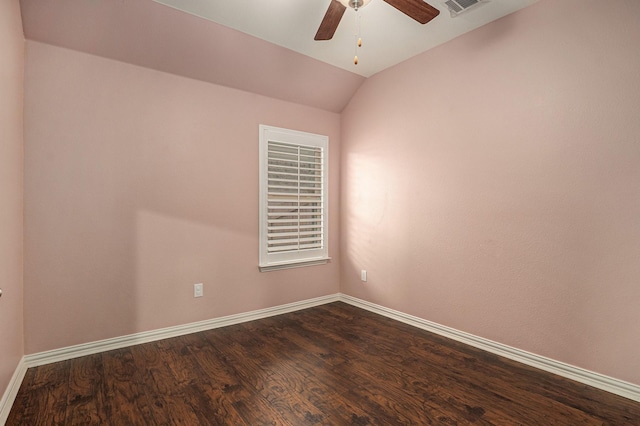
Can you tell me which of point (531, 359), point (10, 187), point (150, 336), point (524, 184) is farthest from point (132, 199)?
point (531, 359)

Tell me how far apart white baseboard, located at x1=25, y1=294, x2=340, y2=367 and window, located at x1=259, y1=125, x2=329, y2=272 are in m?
0.48

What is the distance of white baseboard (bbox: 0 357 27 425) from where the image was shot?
6.02ft

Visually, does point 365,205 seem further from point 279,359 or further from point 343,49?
point 279,359

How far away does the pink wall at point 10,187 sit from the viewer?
1.89 m

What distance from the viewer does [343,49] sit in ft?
10.5

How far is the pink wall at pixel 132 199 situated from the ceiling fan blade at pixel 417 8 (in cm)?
188

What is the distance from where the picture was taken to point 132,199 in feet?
9.28

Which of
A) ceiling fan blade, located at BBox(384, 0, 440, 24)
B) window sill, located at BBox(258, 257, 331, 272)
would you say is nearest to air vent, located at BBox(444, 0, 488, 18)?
ceiling fan blade, located at BBox(384, 0, 440, 24)

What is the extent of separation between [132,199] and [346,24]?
7.74ft

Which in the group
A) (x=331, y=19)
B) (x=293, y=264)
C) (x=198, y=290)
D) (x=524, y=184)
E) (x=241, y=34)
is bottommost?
(x=198, y=290)

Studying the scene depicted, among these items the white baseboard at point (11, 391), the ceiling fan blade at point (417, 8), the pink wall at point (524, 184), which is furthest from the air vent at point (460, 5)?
the white baseboard at point (11, 391)

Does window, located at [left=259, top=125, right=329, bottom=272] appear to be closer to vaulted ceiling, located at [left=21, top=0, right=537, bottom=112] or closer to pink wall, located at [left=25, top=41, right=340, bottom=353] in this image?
pink wall, located at [left=25, top=41, right=340, bottom=353]

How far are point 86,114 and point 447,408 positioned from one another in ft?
11.0

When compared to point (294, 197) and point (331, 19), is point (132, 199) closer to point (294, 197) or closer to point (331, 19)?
point (294, 197)
